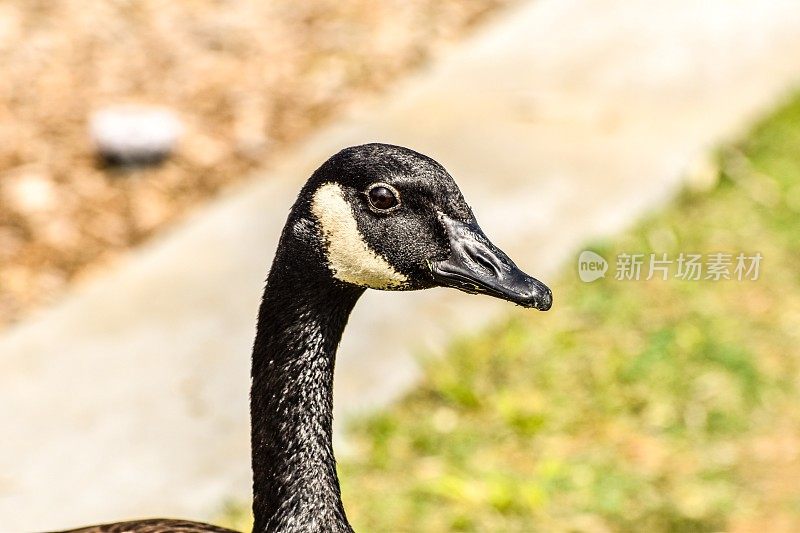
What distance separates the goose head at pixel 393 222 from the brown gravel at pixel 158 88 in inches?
121

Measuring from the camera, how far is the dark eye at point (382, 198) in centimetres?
234

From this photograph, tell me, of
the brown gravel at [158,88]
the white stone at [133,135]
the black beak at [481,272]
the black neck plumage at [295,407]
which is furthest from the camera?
the white stone at [133,135]

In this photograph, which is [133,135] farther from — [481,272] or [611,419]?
[481,272]

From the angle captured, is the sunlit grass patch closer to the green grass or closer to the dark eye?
the green grass

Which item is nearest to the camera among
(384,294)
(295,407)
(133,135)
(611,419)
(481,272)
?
(481,272)

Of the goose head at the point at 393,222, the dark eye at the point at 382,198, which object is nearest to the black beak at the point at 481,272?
the goose head at the point at 393,222

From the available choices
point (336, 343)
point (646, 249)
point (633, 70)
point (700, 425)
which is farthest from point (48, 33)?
point (336, 343)

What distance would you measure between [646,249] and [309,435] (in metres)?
2.89

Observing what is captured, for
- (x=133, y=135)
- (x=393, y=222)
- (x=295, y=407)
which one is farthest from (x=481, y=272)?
(x=133, y=135)

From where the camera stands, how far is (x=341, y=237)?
2.36m

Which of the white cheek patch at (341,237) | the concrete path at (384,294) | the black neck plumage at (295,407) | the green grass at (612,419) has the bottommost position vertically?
the black neck plumage at (295,407)

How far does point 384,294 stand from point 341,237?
2511mm

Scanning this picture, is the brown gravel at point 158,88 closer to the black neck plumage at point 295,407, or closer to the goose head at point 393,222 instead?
the black neck plumage at point 295,407

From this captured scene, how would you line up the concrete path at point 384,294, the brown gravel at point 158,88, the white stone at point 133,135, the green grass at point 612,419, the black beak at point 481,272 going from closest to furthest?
the black beak at point 481,272 → the green grass at point 612,419 → the concrete path at point 384,294 → the brown gravel at point 158,88 → the white stone at point 133,135
